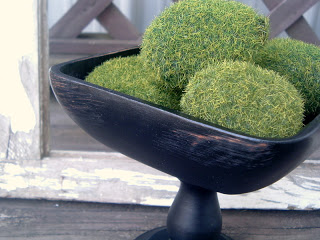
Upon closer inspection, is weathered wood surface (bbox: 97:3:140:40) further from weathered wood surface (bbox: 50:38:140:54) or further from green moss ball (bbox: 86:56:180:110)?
green moss ball (bbox: 86:56:180:110)

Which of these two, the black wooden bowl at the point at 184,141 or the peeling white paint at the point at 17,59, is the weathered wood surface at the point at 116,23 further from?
the black wooden bowl at the point at 184,141

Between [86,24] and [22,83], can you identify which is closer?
[22,83]

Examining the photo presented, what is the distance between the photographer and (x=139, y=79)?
0.54 m

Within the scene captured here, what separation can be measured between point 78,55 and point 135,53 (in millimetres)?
750

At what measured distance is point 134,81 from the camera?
1.77 feet

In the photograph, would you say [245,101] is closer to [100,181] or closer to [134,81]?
[134,81]

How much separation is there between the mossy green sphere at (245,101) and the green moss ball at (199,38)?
4 centimetres

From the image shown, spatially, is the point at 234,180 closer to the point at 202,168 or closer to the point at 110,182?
the point at 202,168

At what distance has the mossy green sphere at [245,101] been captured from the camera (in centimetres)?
41

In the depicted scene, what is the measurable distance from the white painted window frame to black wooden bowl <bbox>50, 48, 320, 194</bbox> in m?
0.41

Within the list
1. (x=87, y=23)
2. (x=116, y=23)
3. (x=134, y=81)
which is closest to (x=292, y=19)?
(x=116, y=23)

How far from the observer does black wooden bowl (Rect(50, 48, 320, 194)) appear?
1.23 feet

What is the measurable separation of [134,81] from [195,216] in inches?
9.7

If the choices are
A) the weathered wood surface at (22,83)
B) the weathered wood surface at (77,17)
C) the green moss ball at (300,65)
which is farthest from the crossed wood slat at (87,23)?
the green moss ball at (300,65)
